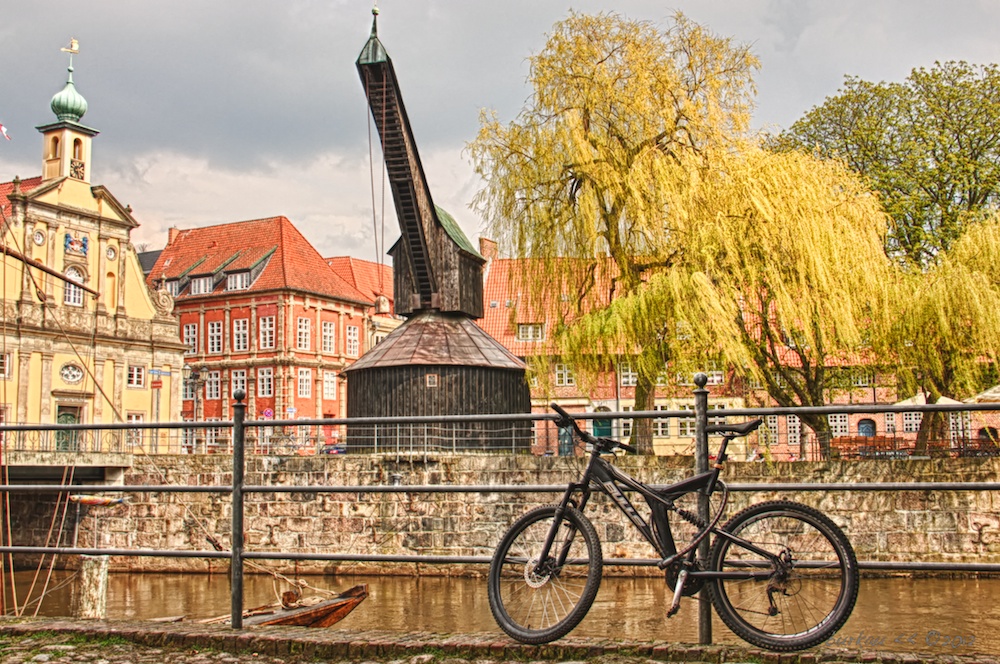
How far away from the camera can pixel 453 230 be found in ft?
95.1

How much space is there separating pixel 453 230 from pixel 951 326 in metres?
13.2

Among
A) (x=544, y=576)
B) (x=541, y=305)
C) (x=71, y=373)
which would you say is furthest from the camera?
(x=71, y=373)

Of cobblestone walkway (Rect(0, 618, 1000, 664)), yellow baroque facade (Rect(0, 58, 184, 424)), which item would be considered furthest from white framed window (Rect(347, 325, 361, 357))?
cobblestone walkway (Rect(0, 618, 1000, 664))

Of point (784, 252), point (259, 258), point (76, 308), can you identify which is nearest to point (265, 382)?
point (259, 258)

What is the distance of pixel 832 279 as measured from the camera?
20.2 meters

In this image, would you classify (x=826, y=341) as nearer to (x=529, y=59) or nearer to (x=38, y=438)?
(x=529, y=59)

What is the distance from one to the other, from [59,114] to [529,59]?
2523 centimetres

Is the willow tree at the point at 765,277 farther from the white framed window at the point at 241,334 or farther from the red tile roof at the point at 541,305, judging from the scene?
the white framed window at the point at 241,334

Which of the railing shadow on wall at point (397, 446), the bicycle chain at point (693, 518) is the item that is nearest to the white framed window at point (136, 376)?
the railing shadow on wall at point (397, 446)

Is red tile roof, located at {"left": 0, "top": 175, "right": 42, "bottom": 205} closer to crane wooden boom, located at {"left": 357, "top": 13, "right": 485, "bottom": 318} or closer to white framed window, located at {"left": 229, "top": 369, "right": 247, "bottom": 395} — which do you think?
white framed window, located at {"left": 229, "top": 369, "right": 247, "bottom": 395}

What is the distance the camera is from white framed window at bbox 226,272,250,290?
5553 cm

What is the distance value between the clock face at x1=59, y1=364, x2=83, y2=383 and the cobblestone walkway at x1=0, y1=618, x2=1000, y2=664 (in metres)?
35.0

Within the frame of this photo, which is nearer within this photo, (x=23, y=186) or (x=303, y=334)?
(x=23, y=186)

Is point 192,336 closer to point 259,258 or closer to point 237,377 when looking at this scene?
point 237,377
